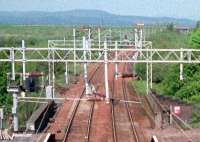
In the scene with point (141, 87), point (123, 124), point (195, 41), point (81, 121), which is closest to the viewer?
point (123, 124)

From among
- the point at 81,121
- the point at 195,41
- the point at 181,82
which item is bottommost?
the point at 81,121

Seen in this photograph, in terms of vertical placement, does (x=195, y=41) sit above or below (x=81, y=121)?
above

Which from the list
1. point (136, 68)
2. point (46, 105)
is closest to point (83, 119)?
point (46, 105)

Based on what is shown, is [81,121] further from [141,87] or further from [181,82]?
[141,87]

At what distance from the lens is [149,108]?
39.0 metres

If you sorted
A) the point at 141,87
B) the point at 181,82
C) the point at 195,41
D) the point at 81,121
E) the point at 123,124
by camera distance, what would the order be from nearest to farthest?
the point at 123,124, the point at 81,121, the point at 181,82, the point at 141,87, the point at 195,41

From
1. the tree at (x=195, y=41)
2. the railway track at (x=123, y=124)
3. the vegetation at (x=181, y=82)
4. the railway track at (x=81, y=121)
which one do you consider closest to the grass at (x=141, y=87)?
the vegetation at (x=181, y=82)

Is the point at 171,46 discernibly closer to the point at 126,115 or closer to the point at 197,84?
the point at 197,84

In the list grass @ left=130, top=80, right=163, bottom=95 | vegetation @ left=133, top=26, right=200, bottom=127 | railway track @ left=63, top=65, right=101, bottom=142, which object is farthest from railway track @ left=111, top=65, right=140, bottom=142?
vegetation @ left=133, top=26, right=200, bottom=127

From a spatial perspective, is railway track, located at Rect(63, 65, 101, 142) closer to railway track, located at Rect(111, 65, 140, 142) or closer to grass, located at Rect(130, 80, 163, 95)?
railway track, located at Rect(111, 65, 140, 142)

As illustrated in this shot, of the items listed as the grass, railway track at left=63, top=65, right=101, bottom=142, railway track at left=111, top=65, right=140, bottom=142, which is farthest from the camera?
the grass

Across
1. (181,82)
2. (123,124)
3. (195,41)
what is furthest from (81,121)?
(195,41)

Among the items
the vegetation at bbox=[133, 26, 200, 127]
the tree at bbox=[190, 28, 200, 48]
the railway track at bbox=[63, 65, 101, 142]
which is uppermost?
the tree at bbox=[190, 28, 200, 48]

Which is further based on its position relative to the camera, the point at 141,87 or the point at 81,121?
the point at 141,87
